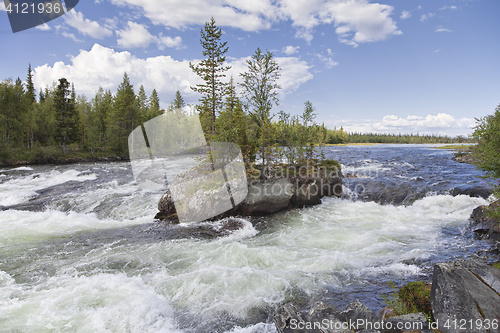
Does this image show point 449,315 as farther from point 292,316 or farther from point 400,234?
point 400,234

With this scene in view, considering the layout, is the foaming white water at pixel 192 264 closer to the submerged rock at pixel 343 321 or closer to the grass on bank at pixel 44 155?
the submerged rock at pixel 343 321

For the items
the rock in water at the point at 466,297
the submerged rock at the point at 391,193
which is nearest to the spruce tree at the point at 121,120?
the submerged rock at the point at 391,193

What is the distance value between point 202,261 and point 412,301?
6.19 meters

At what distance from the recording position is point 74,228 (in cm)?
1252

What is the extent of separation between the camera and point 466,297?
438 cm

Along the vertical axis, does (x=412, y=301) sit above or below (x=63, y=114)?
below

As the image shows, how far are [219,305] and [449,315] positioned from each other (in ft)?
15.7

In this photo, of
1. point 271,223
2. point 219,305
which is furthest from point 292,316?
point 271,223

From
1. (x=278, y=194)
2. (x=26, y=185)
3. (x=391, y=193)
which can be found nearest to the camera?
(x=278, y=194)

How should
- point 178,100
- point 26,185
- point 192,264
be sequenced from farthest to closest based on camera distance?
point 178,100
point 26,185
point 192,264

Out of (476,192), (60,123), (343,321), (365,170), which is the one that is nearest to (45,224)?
(343,321)

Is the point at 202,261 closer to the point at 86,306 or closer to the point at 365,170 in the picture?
the point at 86,306

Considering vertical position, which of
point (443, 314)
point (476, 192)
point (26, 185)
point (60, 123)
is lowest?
point (443, 314)

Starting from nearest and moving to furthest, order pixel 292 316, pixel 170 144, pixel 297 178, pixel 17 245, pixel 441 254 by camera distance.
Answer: pixel 292 316
pixel 441 254
pixel 17 245
pixel 297 178
pixel 170 144
